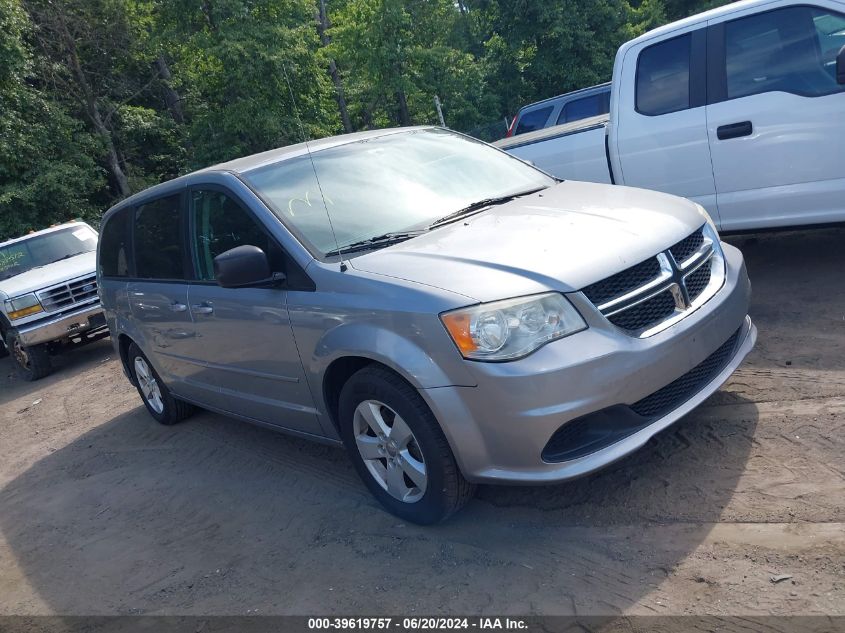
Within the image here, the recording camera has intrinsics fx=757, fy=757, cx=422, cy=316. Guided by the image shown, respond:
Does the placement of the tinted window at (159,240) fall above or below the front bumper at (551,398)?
above

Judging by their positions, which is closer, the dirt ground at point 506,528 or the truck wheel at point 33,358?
the dirt ground at point 506,528

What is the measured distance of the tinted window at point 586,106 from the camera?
13578 mm

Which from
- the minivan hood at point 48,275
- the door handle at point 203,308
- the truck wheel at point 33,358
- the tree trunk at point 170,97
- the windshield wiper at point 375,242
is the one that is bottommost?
the truck wheel at point 33,358

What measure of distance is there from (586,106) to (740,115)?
855cm

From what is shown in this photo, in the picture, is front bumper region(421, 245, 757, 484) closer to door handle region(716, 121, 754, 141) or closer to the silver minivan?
the silver minivan

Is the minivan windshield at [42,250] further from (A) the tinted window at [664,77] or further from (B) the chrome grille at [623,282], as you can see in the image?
(B) the chrome grille at [623,282]

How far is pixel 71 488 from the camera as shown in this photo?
18.2 ft

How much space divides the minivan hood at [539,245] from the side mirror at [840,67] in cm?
166

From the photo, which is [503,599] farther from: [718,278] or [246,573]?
[718,278]

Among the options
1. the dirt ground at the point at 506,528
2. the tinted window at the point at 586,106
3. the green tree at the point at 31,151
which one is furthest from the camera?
the green tree at the point at 31,151

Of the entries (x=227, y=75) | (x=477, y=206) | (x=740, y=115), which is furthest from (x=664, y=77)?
(x=227, y=75)

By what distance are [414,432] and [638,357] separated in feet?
3.34

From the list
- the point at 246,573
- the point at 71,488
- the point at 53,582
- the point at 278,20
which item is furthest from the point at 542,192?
the point at 278,20

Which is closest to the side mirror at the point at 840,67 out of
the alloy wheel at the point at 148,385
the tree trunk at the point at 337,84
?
the alloy wheel at the point at 148,385
